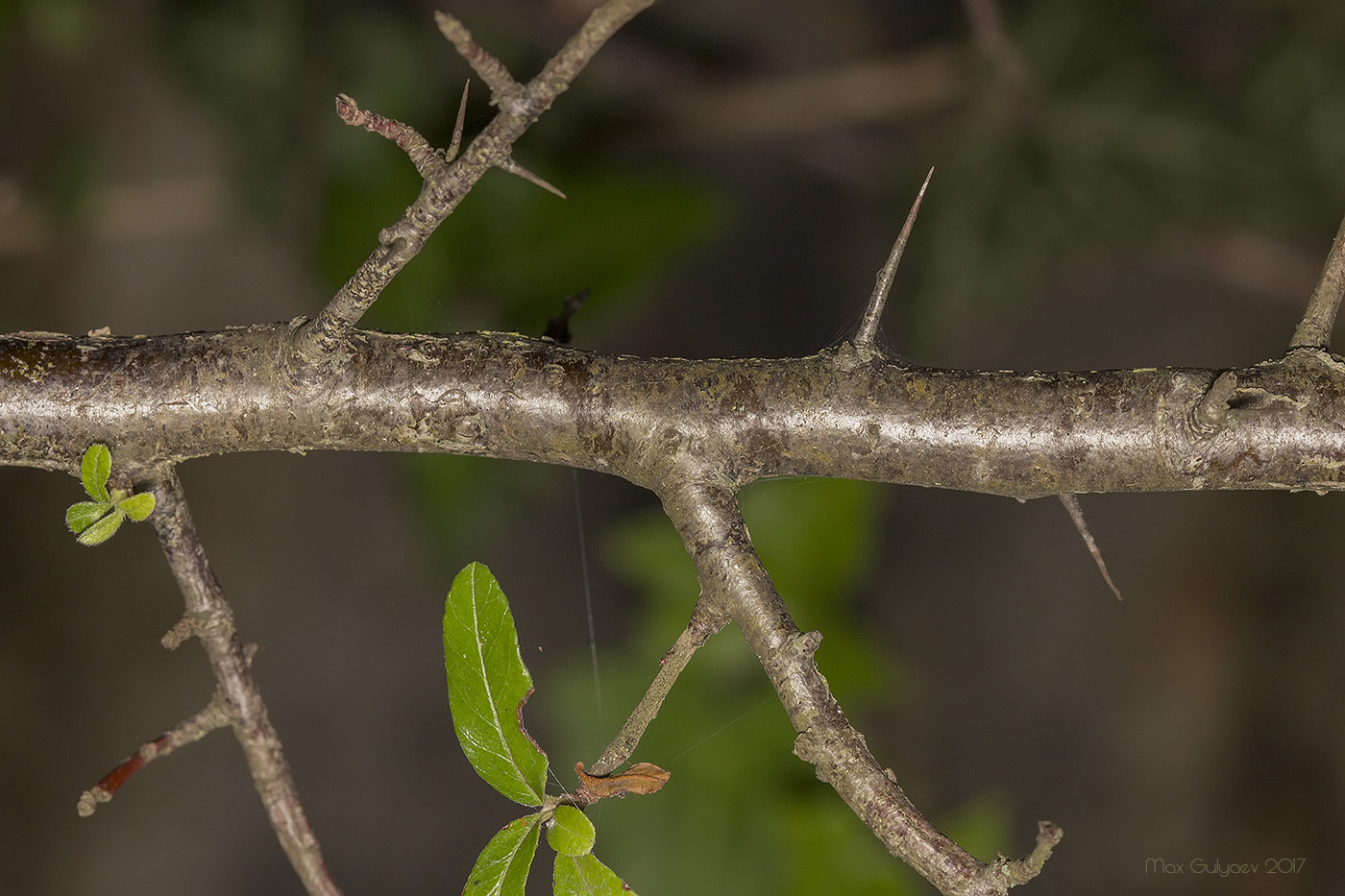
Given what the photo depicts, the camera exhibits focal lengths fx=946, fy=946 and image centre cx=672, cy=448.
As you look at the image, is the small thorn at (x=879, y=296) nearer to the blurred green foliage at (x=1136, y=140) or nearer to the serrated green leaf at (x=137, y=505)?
the serrated green leaf at (x=137, y=505)

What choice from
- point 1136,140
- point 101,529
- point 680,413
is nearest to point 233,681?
point 101,529

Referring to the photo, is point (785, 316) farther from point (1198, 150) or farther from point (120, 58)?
point (120, 58)

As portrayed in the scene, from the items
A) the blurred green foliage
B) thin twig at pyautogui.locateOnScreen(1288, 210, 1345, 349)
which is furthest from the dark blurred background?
thin twig at pyautogui.locateOnScreen(1288, 210, 1345, 349)

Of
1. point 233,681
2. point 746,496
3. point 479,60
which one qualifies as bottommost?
point 233,681

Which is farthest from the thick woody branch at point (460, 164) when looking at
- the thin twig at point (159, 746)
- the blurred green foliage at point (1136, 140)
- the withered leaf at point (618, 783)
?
the blurred green foliage at point (1136, 140)

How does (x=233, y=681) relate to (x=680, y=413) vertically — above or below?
below

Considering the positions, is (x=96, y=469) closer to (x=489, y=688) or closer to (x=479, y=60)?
(x=489, y=688)
